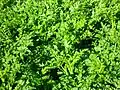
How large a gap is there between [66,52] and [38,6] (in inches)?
47.0

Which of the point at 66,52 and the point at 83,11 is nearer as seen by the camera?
the point at 66,52

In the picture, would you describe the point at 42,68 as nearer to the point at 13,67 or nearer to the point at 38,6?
the point at 13,67

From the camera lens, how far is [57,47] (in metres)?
4.02

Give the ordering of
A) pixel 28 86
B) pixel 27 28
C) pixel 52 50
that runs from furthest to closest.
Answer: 1. pixel 27 28
2. pixel 52 50
3. pixel 28 86

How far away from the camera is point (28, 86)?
338cm

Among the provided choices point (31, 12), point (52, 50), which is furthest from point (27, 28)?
point (52, 50)

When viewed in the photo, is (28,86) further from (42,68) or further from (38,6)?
(38,6)

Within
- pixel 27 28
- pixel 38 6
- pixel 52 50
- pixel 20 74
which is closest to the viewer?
pixel 20 74

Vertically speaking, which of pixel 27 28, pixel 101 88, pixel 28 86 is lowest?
pixel 101 88

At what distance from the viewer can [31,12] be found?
4.51 meters

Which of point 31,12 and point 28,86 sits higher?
point 31,12

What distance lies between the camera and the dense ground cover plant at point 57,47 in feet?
11.8

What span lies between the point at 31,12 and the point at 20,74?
126 cm

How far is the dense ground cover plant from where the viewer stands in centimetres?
361
